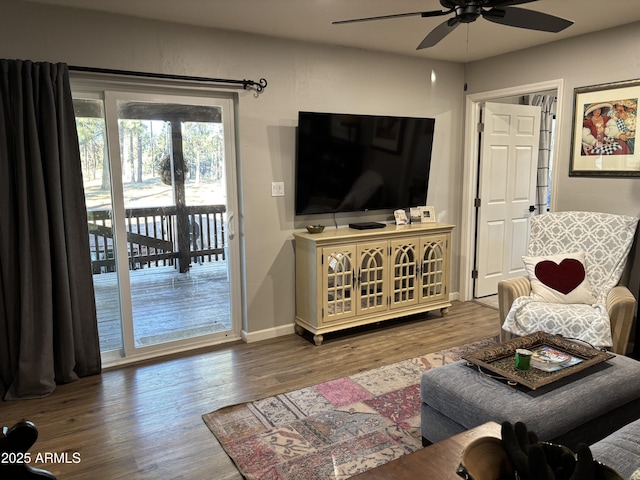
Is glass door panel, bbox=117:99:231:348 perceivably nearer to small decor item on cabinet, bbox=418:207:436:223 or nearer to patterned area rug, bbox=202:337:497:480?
patterned area rug, bbox=202:337:497:480

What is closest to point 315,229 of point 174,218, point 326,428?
point 174,218

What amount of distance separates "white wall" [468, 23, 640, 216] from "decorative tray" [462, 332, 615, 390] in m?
1.73

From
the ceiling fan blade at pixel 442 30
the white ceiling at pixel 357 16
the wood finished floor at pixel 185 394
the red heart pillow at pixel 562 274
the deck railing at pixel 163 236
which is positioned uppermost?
the white ceiling at pixel 357 16

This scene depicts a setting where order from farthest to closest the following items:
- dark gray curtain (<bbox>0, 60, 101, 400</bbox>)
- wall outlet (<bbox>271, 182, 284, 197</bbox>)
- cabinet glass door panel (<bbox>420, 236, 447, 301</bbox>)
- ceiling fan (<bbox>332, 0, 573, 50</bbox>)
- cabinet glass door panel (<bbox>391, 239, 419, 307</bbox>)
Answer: cabinet glass door panel (<bbox>420, 236, 447, 301</bbox>) → cabinet glass door panel (<bbox>391, 239, 419, 307</bbox>) → wall outlet (<bbox>271, 182, 284, 197</bbox>) → dark gray curtain (<bbox>0, 60, 101, 400</bbox>) → ceiling fan (<bbox>332, 0, 573, 50</bbox>)

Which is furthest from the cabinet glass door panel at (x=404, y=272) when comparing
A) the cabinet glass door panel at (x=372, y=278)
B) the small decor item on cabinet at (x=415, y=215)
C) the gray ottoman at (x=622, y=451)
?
the gray ottoman at (x=622, y=451)

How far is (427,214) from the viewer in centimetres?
459

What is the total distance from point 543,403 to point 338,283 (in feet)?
6.83

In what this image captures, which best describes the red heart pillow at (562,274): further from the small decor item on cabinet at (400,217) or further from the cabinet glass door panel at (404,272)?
the small decor item on cabinet at (400,217)

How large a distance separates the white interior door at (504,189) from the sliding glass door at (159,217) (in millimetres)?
2693

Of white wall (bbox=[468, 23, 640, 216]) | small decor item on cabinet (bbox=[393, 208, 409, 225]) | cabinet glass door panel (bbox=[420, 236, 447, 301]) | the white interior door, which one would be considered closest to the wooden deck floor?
small decor item on cabinet (bbox=[393, 208, 409, 225])

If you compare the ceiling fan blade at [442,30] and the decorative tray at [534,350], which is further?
the ceiling fan blade at [442,30]

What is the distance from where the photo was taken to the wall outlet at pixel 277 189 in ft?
12.7

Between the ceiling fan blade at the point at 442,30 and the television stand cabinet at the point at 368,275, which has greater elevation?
the ceiling fan blade at the point at 442,30

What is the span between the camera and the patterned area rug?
7.39 ft
